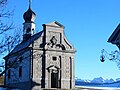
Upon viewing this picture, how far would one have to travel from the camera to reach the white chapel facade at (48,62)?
47.3m

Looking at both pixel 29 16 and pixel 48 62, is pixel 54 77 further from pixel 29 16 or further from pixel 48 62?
pixel 29 16

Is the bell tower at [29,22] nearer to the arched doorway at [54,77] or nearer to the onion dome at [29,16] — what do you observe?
the onion dome at [29,16]

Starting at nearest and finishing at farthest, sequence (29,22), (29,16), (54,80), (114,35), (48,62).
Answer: (114,35) < (48,62) < (54,80) < (29,22) < (29,16)

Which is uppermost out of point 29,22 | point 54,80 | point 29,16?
point 29,16

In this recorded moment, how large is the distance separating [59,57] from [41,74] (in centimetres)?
403

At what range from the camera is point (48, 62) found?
48.6 metres

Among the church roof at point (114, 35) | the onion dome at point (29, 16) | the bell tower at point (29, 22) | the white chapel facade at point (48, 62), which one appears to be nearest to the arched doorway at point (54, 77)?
the white chapel facade at point (48, 62)

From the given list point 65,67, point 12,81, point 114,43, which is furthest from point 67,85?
point 114,43

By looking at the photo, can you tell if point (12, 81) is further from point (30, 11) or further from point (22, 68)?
point (30, 11)

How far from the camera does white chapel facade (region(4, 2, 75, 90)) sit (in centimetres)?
4734

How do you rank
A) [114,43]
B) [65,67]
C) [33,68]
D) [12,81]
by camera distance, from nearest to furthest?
[114,43] → [33,68] → [65,67] → [12,81]

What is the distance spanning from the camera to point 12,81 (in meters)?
54.0

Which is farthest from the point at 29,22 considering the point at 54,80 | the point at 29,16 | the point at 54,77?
the point at 54,80

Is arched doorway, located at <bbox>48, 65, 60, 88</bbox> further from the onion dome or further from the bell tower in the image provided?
the onion dome
